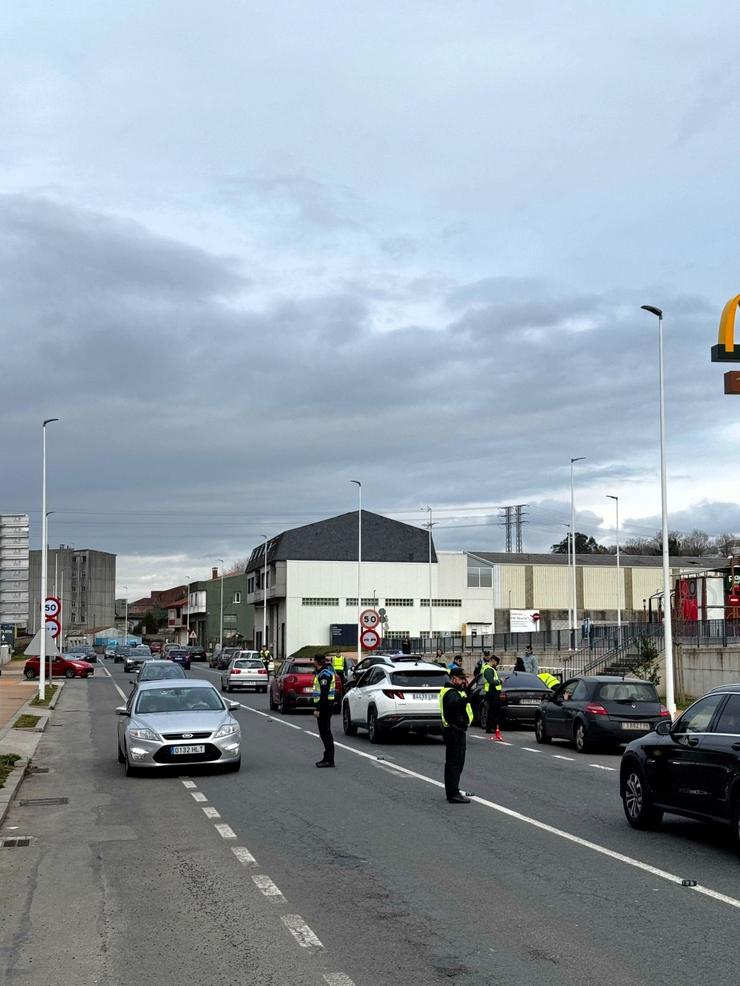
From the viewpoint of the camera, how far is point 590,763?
20000mm

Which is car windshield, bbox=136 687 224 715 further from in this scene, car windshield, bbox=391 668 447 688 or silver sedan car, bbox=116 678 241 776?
car windshield, bbox=391 668 447 688

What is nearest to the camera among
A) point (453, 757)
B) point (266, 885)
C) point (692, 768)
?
point (266, 885)

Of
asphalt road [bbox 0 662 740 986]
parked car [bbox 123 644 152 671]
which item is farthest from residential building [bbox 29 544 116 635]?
asphalt road [bbox 0 662 740 986]

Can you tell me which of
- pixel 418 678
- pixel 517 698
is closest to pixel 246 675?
pixel 517 698

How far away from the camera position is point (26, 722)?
2920cm

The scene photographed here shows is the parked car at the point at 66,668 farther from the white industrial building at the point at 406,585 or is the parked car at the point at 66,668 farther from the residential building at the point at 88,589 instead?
the residential building at the point at 88,589

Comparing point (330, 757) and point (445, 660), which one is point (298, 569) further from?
point (330, 757)

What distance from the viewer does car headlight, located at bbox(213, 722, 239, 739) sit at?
56.9 ft

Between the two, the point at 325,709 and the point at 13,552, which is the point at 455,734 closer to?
the point at 325,709

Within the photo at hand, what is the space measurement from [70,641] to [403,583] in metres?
52.7

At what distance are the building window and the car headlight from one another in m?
88.6

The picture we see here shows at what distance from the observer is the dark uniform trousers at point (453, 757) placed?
1426 cm

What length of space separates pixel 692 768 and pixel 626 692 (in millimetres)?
10952

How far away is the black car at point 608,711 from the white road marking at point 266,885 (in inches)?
506
